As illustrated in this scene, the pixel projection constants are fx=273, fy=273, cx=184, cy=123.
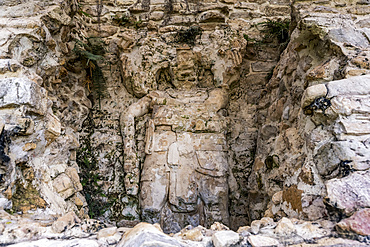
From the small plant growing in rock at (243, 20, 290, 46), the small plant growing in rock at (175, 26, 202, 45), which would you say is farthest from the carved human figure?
the small plant growing in rock at (243, 20, 290, 46)

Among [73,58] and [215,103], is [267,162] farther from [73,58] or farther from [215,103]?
[73,58]

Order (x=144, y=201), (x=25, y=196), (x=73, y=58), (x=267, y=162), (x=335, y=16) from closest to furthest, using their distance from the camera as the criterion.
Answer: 1. (x=25, y=196)
2. (x=335, y=16)
3. (x=267, y=162)
4. (x=144, y=201)
5. (x=73, y=58)

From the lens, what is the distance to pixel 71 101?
279 cm

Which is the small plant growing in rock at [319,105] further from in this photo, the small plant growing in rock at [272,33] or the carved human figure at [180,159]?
the small plant growing in rock at [272,33]

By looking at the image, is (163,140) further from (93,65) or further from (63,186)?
(93,65)

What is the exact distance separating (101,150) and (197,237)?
1.87m

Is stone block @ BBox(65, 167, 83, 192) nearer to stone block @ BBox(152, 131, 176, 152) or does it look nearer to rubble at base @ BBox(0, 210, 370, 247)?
stone block @ BBox(152, 131, 176, 152)

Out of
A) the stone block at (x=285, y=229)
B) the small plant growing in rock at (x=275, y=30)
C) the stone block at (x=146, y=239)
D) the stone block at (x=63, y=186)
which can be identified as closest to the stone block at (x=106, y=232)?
the stone block at (x=146, y=239)

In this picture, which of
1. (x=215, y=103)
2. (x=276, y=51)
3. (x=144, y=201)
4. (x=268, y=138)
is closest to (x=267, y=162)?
(x=268, y=138)

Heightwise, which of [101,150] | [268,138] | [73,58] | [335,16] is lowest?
[101,150]

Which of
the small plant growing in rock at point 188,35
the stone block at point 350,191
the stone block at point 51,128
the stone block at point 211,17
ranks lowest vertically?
the stone block at point 350,191

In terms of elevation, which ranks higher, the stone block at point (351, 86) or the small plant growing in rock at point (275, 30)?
the small plant growing in rock at point (275, 30)

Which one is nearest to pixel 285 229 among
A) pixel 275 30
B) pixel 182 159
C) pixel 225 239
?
pixel 225 239

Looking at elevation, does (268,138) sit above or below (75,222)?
above
